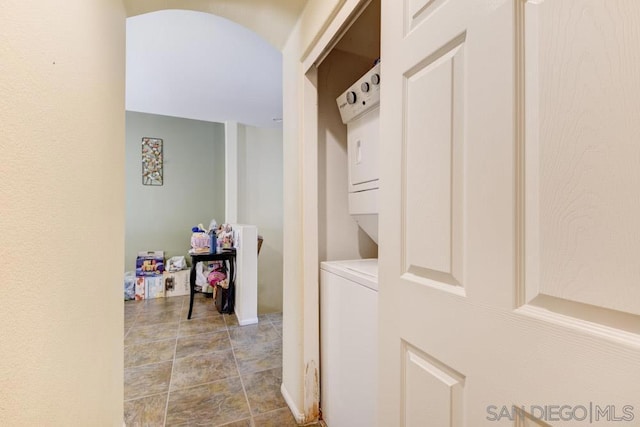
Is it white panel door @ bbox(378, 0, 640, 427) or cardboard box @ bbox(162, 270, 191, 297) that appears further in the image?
cardboard box @ bbox(162, 270, 191, 297)

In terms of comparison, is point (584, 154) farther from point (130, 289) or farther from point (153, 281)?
point (130, 289)

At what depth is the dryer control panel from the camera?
129 cm

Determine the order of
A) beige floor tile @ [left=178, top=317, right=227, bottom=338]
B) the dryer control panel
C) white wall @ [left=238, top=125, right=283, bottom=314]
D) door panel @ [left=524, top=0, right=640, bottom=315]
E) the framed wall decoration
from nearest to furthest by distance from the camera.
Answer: door panel @ [left=524, top=0, right=640, bottom=315] → the dryer control panel → beige floor tile @ [left=178, top=317, right=227, bottom=338] → white wall @ [left=238, top=125, right=283, bottom=314] → the framed wall decoration

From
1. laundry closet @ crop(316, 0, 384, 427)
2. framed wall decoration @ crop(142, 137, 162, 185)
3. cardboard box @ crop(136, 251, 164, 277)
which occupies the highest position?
framed wall decoration @ crop(142, 137, 162, 185)

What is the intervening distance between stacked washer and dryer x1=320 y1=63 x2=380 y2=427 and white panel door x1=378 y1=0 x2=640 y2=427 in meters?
0.39

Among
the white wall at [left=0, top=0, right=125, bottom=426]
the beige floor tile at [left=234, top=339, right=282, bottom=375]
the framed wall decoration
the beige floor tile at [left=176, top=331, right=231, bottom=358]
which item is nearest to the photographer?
the white wall at [left=0, top=0, right=125, bottom=426]

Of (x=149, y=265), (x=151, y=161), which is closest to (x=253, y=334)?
(x=149, y=265)

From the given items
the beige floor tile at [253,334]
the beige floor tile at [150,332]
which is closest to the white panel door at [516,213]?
the beige floor tile at [253,334]

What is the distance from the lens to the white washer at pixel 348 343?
118 centimetres

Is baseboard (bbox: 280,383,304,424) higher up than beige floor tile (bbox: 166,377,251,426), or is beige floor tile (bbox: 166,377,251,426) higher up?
baseboard (bbox: 280,383,304,424)

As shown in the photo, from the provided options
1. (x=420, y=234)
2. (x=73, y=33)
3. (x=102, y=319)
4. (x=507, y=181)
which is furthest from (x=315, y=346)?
(x=73, y=33)

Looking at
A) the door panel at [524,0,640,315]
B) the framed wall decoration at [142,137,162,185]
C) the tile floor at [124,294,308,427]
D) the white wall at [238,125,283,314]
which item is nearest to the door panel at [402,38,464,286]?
the door panel at [524,0,640,315]

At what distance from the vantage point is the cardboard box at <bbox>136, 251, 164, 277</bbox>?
12.8 feet

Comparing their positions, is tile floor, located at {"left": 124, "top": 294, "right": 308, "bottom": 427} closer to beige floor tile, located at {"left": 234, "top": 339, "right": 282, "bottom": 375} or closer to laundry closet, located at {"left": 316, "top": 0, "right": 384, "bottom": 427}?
beige floor tile, located at {"left": 234, "top": 339, "right": 282, "bottom": 375}
